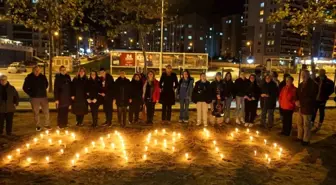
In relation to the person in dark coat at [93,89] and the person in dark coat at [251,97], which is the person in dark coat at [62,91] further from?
the person in dark coat at [251,97]

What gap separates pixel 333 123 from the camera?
13047 mm

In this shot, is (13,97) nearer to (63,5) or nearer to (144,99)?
(144,99)

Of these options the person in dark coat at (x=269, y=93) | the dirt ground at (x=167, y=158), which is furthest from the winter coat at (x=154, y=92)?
the person in dark coat at (x=269, y=93)

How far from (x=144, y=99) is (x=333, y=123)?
7796mm

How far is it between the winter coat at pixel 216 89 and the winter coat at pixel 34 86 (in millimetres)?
5519

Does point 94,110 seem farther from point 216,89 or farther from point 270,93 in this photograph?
point 270,93

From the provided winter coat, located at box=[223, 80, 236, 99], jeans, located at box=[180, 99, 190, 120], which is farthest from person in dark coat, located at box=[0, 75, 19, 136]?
winter coat, located at box=[223, 80, 236, 99]

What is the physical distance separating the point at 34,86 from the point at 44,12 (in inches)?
399

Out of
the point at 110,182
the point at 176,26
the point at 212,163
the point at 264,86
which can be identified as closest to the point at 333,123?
the point at 264,86

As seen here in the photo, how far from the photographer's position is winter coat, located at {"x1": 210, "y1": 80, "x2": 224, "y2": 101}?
11.1 meters

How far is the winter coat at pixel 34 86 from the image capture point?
389 inches

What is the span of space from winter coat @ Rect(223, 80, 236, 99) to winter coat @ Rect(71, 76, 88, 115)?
188 inches

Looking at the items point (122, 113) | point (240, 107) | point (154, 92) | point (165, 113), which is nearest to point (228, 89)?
point (240, 107)

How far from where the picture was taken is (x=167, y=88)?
38.0 feet
